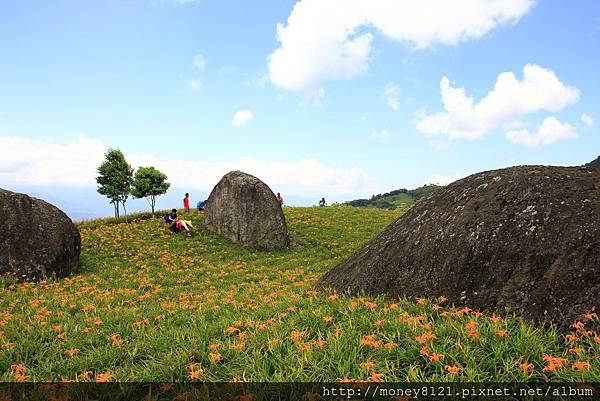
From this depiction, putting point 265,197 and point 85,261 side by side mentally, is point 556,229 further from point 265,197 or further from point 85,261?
Result: point 85,261

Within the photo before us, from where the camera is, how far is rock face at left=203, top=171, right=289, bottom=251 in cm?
2447

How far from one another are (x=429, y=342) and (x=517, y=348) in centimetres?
107

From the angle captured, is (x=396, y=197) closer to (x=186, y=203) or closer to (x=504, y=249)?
(x=186, y=203)

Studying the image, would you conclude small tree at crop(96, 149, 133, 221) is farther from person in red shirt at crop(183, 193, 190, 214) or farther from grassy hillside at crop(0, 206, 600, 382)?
grassy hillside at crop(0, 206, 600, 382)

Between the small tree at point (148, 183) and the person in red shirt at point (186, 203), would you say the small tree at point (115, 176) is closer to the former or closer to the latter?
the small tree at point (148, 183)

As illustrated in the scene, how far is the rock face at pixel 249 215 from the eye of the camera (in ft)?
80.3

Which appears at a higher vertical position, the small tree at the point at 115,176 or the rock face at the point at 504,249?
the small tree at the point at 115,176

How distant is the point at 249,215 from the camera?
25.0m

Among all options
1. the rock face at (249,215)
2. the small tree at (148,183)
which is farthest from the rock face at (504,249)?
the small tree at (148,183)

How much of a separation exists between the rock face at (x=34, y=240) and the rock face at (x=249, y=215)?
31.9 feet

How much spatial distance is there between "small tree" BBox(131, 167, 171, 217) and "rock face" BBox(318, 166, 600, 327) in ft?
128

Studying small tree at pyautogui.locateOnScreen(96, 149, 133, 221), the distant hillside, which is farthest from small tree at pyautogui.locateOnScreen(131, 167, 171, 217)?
the distant hillside

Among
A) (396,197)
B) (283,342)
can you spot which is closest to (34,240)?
(283,342)

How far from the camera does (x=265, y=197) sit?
25.3m
